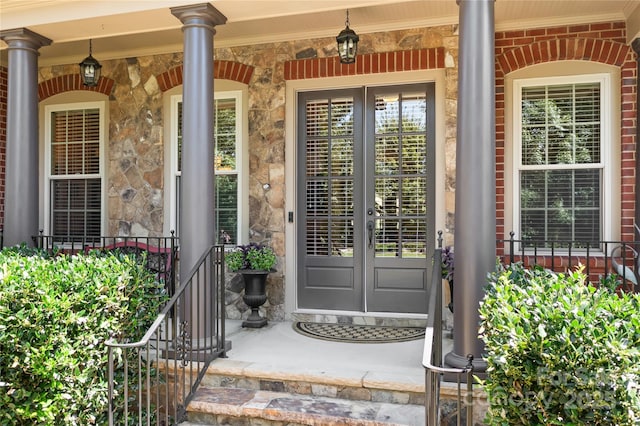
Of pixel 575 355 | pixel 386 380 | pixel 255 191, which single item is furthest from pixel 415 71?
pixel 575 355

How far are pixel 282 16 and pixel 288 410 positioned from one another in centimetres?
308

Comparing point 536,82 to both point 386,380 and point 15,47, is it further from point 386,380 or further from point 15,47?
point 15,47

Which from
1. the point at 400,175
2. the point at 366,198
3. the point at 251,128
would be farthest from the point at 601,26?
the point at 251,128

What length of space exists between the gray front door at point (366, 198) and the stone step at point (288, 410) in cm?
177

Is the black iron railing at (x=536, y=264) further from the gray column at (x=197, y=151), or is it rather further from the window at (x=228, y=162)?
the window at (x=228, y=162)

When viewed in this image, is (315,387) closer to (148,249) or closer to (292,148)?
(148,249)

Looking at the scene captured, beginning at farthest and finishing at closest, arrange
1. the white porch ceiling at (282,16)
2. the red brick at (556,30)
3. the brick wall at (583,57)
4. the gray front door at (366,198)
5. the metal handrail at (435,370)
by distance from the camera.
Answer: the gray front door at (366,198) → the red brick at (556,30) → the brick wall at (583,57) → the white porch ceiling at (282,16) → the metal handrail at (435,370)

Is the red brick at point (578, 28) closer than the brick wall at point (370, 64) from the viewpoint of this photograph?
Yes

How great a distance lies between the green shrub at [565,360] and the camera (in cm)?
193

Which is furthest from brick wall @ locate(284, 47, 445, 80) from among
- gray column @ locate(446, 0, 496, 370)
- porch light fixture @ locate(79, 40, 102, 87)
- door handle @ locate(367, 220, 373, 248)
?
porch light fixture @ locate(79, 40, 102, 87)

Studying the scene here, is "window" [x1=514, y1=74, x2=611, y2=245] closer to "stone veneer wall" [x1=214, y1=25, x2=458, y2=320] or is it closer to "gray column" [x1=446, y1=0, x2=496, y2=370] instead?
"gray column" [x1=446, y1=0, x2=496, y2=370]

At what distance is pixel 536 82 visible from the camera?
Result: 452 centimetres

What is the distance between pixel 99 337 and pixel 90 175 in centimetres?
303

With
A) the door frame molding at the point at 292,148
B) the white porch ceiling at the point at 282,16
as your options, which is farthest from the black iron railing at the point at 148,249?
the white porch ceiling at the point at 282,16
